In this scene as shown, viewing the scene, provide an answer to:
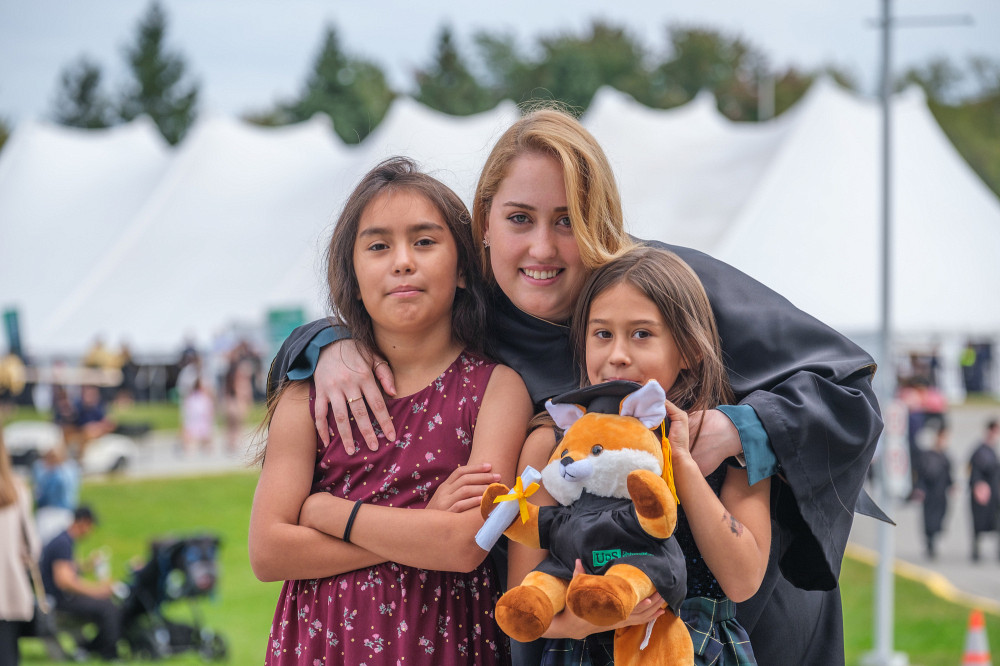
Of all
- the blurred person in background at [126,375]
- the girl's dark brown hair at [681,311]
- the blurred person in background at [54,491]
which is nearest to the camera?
the girl's dark brown hair at [681,311]

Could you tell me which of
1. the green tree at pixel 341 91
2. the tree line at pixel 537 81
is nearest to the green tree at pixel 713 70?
the tree line at pixel 537 81

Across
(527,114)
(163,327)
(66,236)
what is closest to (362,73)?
(66,236)

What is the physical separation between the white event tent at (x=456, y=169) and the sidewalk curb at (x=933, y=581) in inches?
143

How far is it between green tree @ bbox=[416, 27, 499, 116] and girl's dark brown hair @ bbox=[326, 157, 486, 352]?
4944 centimetres

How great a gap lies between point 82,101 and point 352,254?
6417cm

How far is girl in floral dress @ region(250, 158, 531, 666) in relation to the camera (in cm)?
207

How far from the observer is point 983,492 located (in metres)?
11.6

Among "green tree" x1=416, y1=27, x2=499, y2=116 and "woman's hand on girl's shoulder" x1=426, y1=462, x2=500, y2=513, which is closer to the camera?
"woman's hand on girl's shoulder" x1=426, y1=462, x2=500, y2=513

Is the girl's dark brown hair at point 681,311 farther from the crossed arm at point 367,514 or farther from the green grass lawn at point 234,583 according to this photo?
the green grass lawn at point 234,583

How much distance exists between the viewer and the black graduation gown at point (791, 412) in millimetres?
2004

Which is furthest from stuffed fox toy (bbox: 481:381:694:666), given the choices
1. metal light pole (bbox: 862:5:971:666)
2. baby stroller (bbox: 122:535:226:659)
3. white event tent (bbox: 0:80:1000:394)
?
white event tent (bbox: 0:80:1000:394)

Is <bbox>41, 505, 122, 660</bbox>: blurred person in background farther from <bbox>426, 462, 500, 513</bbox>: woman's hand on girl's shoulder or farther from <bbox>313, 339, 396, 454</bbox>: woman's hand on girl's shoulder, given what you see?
<bbox>426, 462, 500, 513</bbox>: woman's hand on girl's shoulder

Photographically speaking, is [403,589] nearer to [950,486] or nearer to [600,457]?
[600,457]

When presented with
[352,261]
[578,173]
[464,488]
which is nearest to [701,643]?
[464,488]
